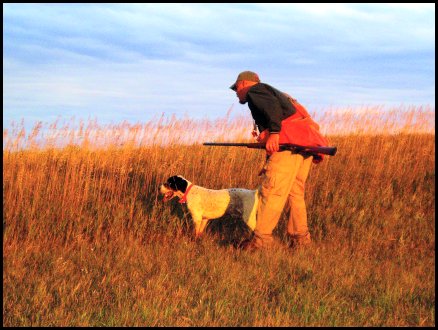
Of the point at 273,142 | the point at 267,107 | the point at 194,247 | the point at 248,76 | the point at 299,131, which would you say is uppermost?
the point at 248,76

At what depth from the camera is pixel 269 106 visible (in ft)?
19.9

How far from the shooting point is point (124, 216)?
7.36 meters

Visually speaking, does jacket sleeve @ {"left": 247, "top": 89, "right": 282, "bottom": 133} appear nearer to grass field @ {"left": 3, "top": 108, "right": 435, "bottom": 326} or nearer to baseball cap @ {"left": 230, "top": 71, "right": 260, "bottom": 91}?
baseball cap @ {"left": 230, "top": 71, "right": 260, "bottom": 91}

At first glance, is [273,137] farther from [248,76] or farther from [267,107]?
[248,76]

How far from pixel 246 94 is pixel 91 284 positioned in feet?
9.08

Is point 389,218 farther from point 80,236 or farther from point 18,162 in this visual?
point 18,162

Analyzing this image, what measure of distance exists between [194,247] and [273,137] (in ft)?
5.46

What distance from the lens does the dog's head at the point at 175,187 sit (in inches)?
286

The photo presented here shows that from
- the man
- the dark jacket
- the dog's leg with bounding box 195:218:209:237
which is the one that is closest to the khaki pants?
the man

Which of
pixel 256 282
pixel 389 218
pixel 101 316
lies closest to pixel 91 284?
pixel 101 316

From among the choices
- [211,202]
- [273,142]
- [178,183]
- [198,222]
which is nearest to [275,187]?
[273,142]

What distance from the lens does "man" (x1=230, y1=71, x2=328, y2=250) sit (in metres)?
6.09

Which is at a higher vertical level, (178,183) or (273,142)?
(273,142)

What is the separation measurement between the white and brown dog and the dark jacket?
1.26 m
